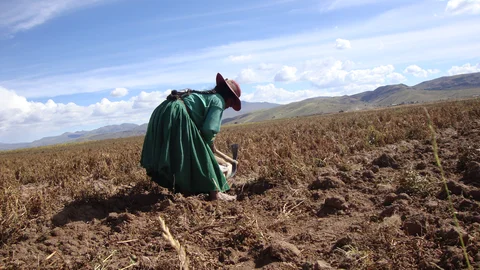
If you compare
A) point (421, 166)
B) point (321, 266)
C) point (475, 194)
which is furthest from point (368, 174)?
point (321, 266)

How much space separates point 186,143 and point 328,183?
177 centimetres

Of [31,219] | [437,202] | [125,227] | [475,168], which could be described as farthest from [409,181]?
[31,219]

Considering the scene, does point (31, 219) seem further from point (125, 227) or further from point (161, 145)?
point (161, 145)

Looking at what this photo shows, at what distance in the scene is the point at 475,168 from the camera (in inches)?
154

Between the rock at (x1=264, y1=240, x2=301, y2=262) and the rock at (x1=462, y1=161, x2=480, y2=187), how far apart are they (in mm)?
2336

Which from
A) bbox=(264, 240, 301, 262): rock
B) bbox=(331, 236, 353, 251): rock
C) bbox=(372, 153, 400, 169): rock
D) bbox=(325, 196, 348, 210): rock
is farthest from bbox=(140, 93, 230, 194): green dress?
bbox=(372, 153, 400, 169): rock

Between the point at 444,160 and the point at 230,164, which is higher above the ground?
the point at 230,164

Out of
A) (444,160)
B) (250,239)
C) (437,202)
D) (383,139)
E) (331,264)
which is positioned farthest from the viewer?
(383,139)

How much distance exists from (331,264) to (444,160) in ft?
11.0

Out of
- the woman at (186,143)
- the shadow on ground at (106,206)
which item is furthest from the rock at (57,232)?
the woman at (186,143)

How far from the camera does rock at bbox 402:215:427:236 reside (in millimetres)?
2734

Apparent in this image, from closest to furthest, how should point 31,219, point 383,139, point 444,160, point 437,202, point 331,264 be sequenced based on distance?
point 331,264 → point 437,202 → point 31,219 → point 444,160 → point 383,139

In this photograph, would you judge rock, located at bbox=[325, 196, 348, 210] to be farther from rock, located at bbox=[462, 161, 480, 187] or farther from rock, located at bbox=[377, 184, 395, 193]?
rock, located at bbox=[462, 161, 480, 187]

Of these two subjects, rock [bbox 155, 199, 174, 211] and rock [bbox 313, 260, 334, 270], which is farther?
rock [bbox 155, 199, 174, 211]
